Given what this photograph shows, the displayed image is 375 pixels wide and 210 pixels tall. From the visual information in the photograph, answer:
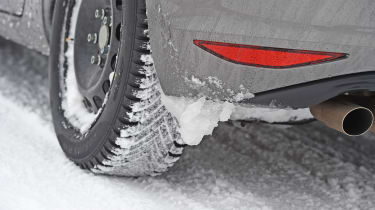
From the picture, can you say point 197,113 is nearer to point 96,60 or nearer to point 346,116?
point 346,116

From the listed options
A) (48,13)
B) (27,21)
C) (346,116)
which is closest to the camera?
(346,116)

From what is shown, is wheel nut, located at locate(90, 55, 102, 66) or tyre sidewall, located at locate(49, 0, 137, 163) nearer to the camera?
tyre sidewall, located at locate(49, 0, 137, 163)

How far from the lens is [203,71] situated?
1.49m

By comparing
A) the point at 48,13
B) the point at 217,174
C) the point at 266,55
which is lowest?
the point at 217,174

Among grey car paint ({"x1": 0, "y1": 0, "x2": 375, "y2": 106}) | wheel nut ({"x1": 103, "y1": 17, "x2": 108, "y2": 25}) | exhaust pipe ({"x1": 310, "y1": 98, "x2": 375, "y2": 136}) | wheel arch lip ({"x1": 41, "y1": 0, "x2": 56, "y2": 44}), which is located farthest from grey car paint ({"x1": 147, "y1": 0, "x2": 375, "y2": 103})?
wheel arch lip ({"x1": 41, "y1": 0, "x2": 56, "y2": 44})

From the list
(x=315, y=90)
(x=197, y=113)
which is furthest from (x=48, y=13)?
(x=315, y=90)

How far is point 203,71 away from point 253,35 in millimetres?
184

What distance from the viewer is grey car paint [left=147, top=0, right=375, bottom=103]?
1376 millimetres

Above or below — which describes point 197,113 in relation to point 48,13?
below

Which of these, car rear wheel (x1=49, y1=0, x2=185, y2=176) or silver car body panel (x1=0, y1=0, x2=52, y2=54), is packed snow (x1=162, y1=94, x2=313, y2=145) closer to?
car rear wheel (x1=49, y1=0, x2=185, y2=176)

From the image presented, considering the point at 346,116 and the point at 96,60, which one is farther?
the point at 96,60

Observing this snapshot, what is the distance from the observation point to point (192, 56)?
1.48m

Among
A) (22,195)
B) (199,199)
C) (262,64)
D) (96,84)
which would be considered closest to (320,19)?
(262,64)

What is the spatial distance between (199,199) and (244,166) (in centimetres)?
45
